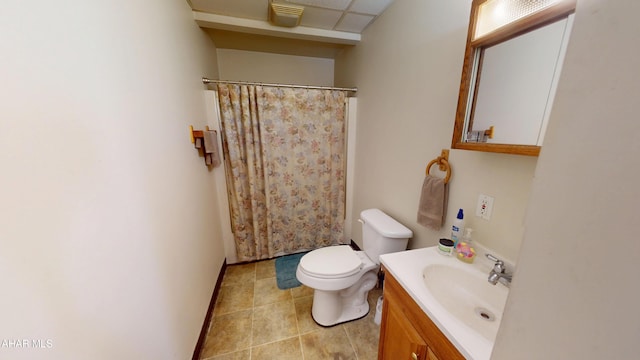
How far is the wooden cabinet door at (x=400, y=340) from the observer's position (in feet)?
2.61

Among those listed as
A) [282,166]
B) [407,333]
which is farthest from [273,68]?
[407,333]

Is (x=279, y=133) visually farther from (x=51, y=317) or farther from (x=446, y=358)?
(x=446, y=358)

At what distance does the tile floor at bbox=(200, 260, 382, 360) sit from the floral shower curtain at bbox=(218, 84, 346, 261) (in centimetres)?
52

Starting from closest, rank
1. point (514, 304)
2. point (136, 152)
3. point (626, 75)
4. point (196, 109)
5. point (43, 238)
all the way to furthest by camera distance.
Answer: point (626, 75) → point (514, 304) → point (43, 238) → point (136, 152) → point (196, 109)

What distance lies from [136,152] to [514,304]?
1.20 metres

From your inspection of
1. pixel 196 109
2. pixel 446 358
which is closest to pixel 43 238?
pixel 446 358

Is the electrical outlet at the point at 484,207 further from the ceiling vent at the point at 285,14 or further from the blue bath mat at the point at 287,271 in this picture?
the ceiling vent at the point at 285,14

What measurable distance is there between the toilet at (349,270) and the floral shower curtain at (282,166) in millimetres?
760

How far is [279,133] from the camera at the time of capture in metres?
2.09

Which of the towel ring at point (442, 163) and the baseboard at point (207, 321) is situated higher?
the towel ring at point (442, 163)

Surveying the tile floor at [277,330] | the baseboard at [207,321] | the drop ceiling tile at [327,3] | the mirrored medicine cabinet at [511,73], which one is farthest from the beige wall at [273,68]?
the tile floor at [277,330]

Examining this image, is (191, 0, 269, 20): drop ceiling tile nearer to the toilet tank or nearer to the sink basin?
the toilet tank

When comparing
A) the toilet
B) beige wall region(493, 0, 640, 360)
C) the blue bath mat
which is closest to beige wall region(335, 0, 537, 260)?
the toilet

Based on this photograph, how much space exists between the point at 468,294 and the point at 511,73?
2.98 feet
